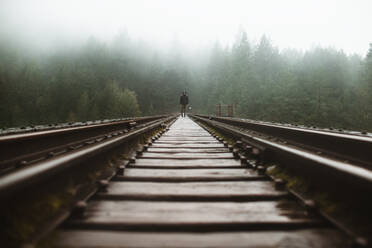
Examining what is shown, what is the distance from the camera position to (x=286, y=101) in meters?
45.0

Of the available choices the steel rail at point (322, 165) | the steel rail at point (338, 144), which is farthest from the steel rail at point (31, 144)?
the steel rail at point (338, 144)

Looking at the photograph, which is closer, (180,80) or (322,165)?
(322,165)

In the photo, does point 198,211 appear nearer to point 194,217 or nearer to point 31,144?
point 194,217

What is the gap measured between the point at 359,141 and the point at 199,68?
104 meters

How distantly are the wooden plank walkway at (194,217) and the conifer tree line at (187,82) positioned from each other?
43.6 meters

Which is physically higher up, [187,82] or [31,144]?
[187,82]

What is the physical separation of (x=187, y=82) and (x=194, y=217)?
310 ft

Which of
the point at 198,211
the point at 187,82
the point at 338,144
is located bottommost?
the point at 198,211

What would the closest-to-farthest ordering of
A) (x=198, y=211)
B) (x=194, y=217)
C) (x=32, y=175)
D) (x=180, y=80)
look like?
(x=32, y=175)
(x=194, y=217)
(x=198, y=211)
(x=180, y=80)

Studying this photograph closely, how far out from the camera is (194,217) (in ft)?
5.61

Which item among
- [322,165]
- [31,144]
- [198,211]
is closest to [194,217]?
[198,211]

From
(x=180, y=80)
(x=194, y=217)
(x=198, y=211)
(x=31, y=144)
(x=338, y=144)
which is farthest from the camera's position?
(x=180, y=80)

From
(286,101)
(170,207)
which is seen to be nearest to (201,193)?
(170,207)

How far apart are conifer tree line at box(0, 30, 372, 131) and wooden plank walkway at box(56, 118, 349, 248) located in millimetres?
43564
